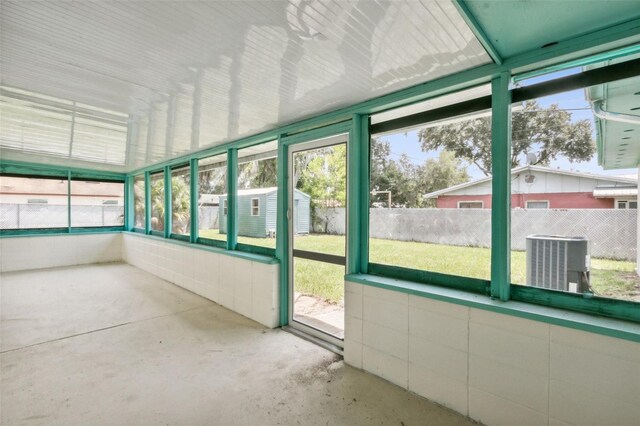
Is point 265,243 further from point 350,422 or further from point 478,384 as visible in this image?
point 478,384

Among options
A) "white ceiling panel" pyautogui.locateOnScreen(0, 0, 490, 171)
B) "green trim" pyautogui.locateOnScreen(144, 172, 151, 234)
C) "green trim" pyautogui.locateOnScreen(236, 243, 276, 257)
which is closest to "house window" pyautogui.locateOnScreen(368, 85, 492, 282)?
"white ceiling panel" pyautogui.locateOnScreen(0, 0, 490, 171)

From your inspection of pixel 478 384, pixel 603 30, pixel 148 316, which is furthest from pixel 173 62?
pixel 148 316

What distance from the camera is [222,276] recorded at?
4.21 metres

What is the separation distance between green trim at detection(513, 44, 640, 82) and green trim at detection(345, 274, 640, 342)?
4.69ft

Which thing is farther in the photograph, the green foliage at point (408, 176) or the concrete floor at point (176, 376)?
the green foliage at point (408, 176)

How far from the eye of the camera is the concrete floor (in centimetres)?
200

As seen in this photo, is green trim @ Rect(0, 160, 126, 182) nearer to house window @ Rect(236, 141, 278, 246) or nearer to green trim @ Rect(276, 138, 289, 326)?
house window @ Rect(236, 141, 278, 246)

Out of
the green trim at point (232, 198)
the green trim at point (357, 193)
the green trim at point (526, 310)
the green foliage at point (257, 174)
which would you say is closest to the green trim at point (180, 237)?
the green trim at point (232, 198)

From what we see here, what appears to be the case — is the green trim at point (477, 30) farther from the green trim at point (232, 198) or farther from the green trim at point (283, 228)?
the green trim at point (232, 198)

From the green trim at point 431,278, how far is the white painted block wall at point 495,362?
21cm

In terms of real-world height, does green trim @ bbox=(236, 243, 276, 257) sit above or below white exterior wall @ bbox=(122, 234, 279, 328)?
above

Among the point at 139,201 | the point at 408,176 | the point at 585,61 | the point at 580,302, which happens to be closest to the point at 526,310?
the point at 580,302

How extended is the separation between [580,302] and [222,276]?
12.6 feet

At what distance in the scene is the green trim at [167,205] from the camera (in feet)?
18.6
